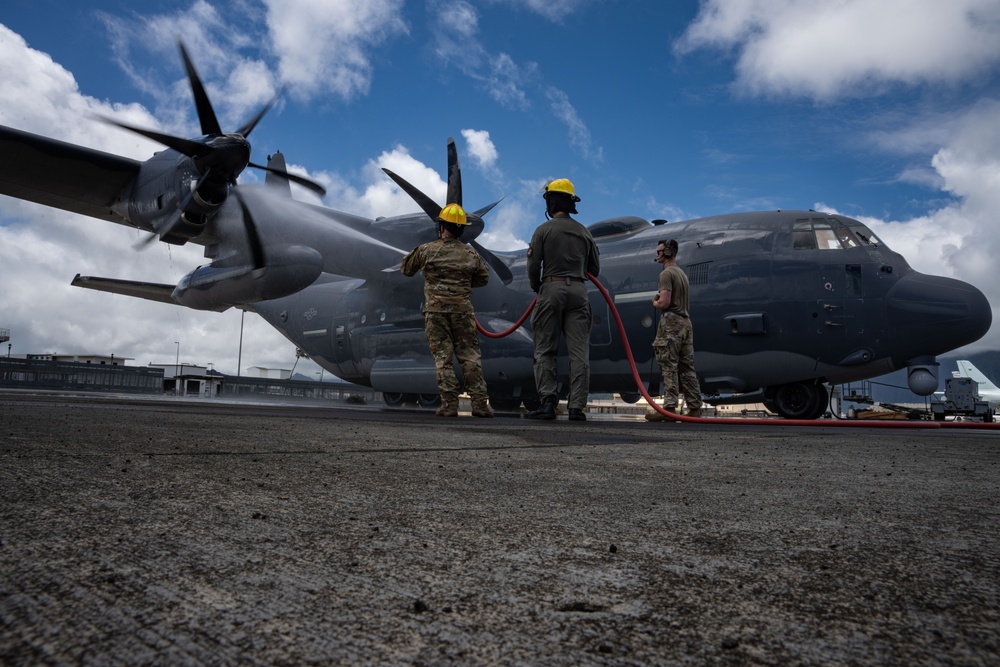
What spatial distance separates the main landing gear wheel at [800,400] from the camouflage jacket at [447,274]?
4780 millimetres

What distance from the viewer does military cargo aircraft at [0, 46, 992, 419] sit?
25.7 feet

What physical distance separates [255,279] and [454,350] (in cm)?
432

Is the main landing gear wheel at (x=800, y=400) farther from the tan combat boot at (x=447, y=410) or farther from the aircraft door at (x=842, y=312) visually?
the tan combat boot at (x=447, y=410)

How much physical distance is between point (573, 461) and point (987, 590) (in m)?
1.58

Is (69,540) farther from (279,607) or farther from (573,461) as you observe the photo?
(573,461)

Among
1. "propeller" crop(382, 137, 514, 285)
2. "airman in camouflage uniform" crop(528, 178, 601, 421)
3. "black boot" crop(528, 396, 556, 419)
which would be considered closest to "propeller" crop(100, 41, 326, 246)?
"propeller" crop(382, 137, 514, 285)

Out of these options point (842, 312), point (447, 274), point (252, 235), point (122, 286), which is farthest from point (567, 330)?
point (122, 286)

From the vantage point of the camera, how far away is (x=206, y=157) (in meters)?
7.92

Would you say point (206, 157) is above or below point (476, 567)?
above

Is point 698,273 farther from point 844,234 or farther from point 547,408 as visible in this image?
point 547,408

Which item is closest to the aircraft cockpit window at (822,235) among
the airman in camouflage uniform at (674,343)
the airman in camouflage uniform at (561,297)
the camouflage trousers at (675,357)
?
the airman in camouflage uniform at (674,343)

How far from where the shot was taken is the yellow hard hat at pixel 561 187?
6492 millimetres

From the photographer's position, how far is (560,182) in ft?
21.4

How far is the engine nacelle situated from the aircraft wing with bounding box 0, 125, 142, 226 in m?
1.60
